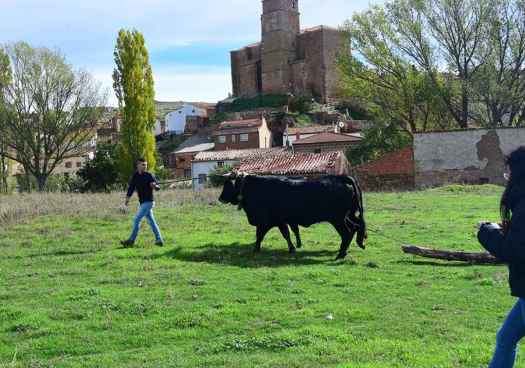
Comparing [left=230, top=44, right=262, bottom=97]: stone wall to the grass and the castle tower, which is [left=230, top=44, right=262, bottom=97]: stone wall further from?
the grass

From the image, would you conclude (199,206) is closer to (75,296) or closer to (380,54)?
(75,296)

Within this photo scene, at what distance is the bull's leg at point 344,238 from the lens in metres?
12.3

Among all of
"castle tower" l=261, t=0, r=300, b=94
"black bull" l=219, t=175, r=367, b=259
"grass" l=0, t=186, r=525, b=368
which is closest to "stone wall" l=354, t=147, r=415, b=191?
"grass" l=0, t=186, r=525, b=368

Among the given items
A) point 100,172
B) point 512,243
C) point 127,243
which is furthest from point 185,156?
point 512,243

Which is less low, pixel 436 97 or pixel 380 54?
pixel 380 54

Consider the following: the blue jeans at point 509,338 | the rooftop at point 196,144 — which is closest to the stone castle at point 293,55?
the rooftop at point 196,144

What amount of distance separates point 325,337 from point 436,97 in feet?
144

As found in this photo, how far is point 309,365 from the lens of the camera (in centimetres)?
593

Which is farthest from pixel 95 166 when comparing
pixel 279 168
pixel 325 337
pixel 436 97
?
pixel 325 337

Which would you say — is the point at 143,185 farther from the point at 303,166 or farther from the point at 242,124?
the point at 242,124

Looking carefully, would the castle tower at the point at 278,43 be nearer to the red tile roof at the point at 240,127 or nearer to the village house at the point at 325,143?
the red tile roof at the point at 240,127

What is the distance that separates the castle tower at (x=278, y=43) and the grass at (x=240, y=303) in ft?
311

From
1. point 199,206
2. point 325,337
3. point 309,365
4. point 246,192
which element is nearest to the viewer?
point 309,365

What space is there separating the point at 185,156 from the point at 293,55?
125 ft
